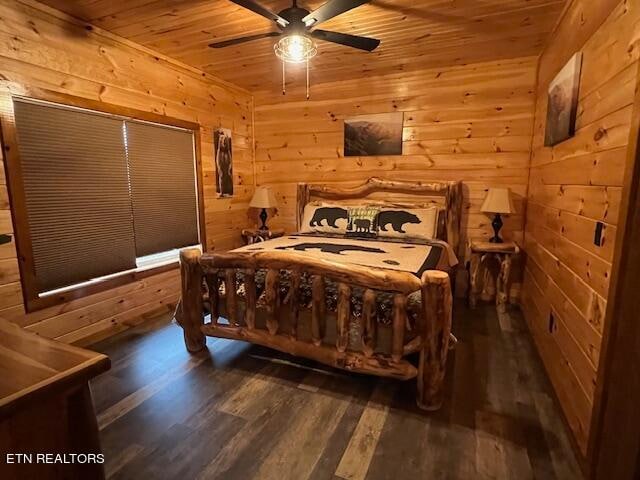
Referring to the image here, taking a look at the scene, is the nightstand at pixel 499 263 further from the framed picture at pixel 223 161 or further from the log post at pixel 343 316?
the framed picture at pixel 223 161

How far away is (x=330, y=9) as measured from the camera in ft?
6.08

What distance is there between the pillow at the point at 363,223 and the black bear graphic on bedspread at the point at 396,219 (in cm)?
6

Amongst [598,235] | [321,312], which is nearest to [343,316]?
[321,312]

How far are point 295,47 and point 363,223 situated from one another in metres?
1.76

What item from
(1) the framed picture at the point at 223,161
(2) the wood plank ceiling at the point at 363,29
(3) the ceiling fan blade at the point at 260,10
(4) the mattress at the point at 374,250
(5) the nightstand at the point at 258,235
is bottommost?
(5) the nightstand at the point at 258,235

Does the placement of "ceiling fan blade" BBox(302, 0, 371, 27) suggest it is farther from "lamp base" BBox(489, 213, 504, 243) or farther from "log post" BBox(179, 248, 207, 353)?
"lamp base" BBox(489, 213, 504, 243)

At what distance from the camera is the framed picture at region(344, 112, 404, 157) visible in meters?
3.80

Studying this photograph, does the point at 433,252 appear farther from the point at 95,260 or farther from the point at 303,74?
the point at 95,260

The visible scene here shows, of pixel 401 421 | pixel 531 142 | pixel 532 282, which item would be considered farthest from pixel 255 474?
pixel 531 142

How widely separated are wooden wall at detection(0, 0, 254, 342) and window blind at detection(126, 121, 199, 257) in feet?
0.65

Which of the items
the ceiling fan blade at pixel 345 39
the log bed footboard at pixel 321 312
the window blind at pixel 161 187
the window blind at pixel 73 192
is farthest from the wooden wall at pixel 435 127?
the log bed footboard at pixel 321 312

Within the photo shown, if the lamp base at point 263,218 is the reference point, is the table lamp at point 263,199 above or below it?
above

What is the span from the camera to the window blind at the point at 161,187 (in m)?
2.99

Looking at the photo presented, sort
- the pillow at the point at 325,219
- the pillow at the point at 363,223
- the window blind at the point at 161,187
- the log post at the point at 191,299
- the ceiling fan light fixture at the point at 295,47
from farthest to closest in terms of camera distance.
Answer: the pillow at the point at 325,219 < the pillow at the point at 363,223 < the window blind at the point at 161,187 < the log post at the point at 191,299 < the ceiling fan light fixture at the point at 295,47
